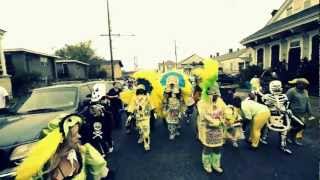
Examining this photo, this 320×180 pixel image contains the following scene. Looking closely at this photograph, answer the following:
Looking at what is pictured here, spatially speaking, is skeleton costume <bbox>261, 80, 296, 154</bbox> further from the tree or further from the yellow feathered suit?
the tree

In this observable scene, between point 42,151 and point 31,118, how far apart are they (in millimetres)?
3005

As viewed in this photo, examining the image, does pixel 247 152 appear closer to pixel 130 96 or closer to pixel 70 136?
pixel 130 96

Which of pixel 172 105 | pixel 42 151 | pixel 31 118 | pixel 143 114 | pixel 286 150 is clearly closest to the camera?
pixel 42 151

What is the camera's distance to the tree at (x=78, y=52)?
61.0m

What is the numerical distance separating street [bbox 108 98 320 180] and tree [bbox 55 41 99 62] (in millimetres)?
56137

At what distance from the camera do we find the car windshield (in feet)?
20.0

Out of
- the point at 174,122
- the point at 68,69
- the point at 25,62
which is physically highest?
the point at 25,62

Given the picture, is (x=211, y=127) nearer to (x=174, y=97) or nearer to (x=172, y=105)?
(x=172, y=105)

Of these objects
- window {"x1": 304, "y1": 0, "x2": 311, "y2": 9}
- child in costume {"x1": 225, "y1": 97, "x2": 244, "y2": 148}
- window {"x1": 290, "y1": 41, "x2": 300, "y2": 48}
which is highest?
window {"x1": 304, "y1": 0, "x2": 311, "y2": 9}

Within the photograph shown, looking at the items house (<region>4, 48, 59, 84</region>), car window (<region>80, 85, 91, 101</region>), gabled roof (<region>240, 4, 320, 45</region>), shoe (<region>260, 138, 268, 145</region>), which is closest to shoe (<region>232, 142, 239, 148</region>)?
shoe (<region>260, 138, 268, 145</region>)

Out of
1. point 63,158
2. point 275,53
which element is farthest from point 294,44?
point 63,158

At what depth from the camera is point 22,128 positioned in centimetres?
474

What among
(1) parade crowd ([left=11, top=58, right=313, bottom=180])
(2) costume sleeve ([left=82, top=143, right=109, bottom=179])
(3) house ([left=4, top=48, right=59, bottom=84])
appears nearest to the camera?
(1) parade crowd ([left=11, top=58, right=313, bottom=180])

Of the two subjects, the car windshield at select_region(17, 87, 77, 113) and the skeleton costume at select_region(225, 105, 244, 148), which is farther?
the skeleton costume at select_region(225, 105, 244, 148)
